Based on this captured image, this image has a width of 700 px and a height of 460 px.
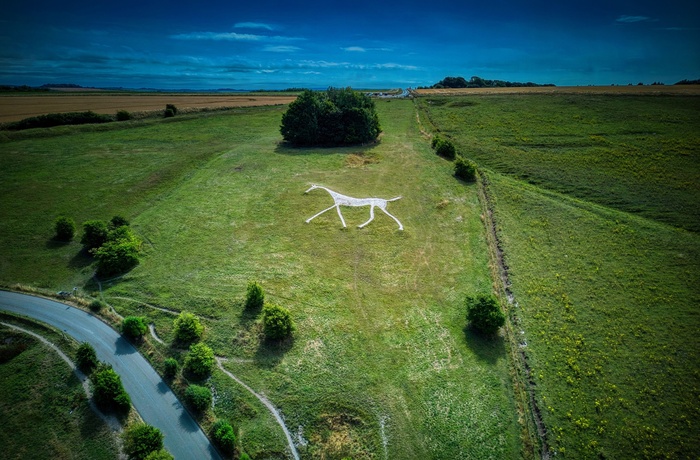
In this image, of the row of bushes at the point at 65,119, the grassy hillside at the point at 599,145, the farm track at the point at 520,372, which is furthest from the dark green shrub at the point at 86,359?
the row of bushes at the point at 65,119

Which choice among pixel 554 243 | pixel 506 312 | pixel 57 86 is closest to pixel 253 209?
pixel 506 312

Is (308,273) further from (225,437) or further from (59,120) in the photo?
(59,120)

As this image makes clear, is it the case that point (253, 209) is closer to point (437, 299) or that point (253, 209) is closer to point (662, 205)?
point (437, 299)

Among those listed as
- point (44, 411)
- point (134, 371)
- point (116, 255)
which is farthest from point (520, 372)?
point (116, 255)

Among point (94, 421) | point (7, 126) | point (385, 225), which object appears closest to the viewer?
point (94, 421)

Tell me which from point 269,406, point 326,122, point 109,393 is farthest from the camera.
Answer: point 326,122

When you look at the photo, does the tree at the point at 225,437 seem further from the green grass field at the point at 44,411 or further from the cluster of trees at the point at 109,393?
the cluster of trees at the point at 109,393

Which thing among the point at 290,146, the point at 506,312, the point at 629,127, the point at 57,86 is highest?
the point at 57,86
